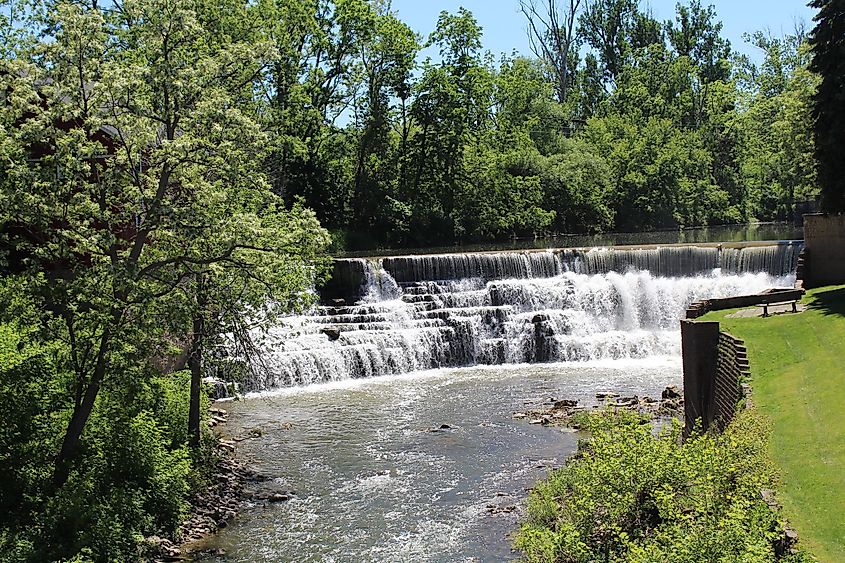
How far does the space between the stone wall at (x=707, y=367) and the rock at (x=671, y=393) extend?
10.9 feet

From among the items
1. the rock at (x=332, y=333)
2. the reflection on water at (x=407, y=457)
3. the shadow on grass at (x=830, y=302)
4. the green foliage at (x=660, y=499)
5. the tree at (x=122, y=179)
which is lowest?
the reflection on water at (x=407, y=457)

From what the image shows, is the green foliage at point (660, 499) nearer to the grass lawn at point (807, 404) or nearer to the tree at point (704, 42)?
the grass lawn at point (807, 404)

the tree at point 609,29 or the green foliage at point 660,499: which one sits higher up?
the tree at point 609,29

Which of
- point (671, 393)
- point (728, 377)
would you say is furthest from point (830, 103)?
point (728, 377)

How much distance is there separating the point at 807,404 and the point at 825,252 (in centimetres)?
1540

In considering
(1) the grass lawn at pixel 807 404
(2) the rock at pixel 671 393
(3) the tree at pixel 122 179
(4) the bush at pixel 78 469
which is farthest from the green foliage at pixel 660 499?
(2) the rock at pixel 671 393

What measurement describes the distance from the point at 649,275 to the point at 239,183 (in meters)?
23.4

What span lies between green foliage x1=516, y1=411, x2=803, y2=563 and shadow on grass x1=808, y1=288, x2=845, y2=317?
10110mm

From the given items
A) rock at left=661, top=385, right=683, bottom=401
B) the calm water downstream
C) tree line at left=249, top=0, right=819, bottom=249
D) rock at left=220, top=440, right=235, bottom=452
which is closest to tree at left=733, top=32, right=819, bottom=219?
tree line at left=249, top=0, right=819, bottom=249

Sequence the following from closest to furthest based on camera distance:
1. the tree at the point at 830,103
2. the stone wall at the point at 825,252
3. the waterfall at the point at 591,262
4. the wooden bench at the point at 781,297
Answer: the wooden bench at the point at 781,297 → the tree at the point at 830,103 → the stone wall at the point at 825,252 → the waterfall at the point at 591,262

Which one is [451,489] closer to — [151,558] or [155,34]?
[151,558]

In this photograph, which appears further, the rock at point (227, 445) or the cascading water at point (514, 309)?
the cascading water at point (514, 309)

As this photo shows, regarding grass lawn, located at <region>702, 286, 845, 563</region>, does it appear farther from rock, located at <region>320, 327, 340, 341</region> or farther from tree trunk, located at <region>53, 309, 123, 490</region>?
rock, located at <region>320, 327, 340, 341</region>

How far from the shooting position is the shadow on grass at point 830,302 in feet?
73.7
